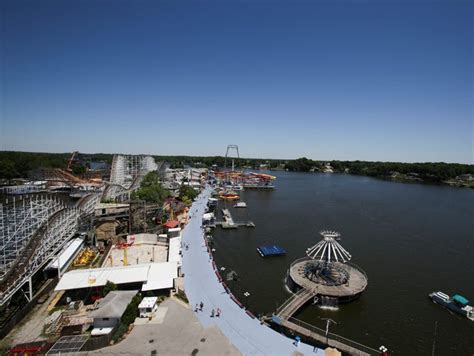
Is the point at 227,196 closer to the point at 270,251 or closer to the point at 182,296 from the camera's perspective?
the point at 270,251

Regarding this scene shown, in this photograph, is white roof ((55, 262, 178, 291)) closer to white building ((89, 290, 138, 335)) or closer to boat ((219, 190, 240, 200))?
white building ((89, 290, 138, 335))

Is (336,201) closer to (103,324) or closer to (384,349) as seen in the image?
(384,349)

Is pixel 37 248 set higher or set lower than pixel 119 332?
higher

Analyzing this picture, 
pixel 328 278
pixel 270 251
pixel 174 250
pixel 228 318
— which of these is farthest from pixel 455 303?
pixel 174 250

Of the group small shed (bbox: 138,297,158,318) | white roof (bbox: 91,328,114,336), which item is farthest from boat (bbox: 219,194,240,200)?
white roof (bbox: 91,328,114,336)

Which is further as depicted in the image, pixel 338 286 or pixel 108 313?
pixel 338 286

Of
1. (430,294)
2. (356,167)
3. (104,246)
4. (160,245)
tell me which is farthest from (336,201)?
(356,167)

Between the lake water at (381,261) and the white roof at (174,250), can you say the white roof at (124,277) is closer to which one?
the white roof at (174,250)
